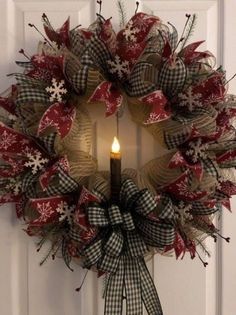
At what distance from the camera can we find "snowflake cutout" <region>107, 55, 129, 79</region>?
2.89 feet

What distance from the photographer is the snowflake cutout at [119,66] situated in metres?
0.88

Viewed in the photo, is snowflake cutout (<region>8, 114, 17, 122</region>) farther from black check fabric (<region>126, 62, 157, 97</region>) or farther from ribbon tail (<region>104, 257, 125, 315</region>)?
ribbon tail (<region>104, 257, 125, 315</region>)

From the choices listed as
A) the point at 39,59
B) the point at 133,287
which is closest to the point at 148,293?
the point at 133,287

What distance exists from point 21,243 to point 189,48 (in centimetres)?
65

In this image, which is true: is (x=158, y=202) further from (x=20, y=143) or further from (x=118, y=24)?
(x=118, y=24)

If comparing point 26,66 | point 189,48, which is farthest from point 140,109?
point 26,66

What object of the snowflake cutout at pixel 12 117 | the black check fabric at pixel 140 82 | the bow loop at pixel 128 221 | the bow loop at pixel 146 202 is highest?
the black check fabric at pixel 140 82

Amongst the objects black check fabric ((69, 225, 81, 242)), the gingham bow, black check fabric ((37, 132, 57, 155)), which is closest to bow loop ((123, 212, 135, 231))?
the gingham bow

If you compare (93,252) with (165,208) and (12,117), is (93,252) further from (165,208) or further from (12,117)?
(12,117)

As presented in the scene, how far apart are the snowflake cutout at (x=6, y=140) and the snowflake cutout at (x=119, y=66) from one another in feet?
0.88

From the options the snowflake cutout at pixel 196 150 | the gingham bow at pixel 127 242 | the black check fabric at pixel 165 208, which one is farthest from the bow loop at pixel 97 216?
the snowflake cutout at pixel 196 150

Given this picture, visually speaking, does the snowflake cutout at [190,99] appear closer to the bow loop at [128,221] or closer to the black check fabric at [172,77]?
the black check fabric at [172,77]

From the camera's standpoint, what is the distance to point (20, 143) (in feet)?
2.98

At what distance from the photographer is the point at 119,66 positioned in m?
0.88
